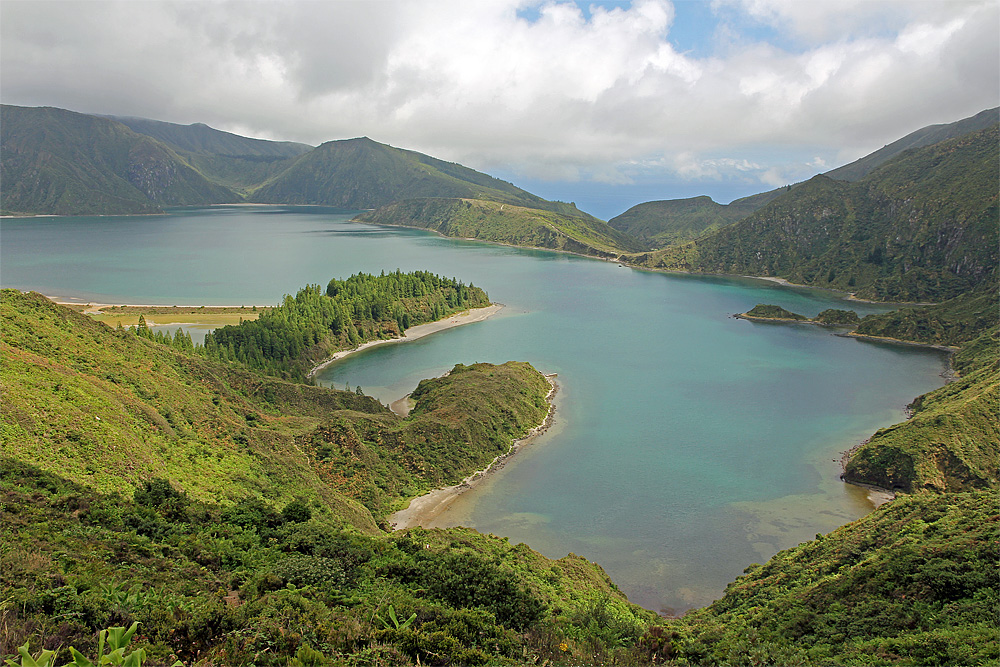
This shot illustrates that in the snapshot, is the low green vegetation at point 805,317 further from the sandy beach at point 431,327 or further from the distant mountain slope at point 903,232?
the sandy beach at point 431,327

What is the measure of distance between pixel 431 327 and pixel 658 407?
51847 mm

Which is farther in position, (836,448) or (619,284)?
(619,284)

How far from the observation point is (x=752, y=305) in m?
142

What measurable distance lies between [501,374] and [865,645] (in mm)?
49259

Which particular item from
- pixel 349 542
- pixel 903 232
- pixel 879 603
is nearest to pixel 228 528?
pixel 349 542

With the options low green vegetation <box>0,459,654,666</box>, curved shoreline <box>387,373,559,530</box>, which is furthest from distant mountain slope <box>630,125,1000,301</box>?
low green vegetation <box>0,459,654,666</box>

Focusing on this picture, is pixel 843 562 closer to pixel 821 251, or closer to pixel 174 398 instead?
pixel 174 398

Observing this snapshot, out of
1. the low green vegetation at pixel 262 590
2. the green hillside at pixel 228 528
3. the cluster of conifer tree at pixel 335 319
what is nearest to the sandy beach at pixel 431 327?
the cluster of conifer tree at pixel 335 319

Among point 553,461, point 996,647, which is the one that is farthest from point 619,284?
point 996,647

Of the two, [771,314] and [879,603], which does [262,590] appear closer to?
[879,603]

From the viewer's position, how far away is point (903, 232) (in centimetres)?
16362

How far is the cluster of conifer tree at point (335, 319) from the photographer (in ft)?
263

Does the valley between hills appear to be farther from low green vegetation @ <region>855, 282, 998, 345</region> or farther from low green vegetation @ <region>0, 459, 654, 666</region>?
low green vegetation @ <region>855, 282, 998, 345</region>

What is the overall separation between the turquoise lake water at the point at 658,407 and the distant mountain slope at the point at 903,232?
16346 millimetres
